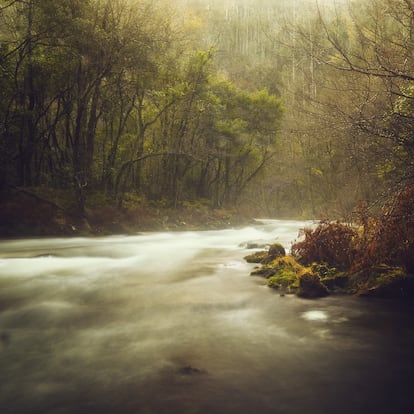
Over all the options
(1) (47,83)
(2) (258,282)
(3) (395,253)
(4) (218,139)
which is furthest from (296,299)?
(4) (218,139)

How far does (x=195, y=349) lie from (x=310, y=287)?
10.2ft

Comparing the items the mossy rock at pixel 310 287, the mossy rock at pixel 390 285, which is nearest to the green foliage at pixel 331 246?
the mossy rock at pixel 390 285

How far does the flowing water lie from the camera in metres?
3.08

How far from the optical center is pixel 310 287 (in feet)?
21.6

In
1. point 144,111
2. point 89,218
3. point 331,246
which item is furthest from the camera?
point 144,111

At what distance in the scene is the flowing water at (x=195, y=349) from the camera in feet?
10.1

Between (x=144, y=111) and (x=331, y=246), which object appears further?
(x=144, y=111)

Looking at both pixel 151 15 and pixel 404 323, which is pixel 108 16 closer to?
pixel 151 15

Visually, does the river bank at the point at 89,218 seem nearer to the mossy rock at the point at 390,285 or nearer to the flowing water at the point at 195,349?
the flowing water at the point at 195,349

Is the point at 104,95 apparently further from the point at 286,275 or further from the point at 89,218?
the point at 286,275

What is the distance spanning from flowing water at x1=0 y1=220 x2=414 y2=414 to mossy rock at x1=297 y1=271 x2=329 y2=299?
0.25 m

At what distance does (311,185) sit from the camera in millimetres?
38906

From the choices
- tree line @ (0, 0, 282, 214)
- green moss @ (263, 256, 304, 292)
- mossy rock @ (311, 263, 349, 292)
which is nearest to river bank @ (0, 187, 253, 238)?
tree line @ (0, 0, 282, 214)

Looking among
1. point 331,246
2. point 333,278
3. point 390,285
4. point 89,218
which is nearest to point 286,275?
point 333,278
